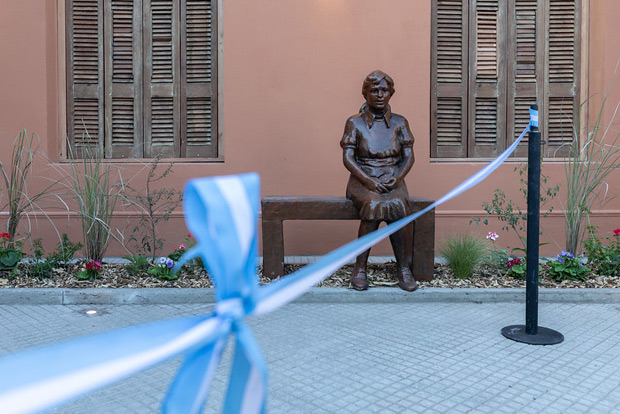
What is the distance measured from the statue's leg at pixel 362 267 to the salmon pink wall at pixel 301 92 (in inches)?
58.5

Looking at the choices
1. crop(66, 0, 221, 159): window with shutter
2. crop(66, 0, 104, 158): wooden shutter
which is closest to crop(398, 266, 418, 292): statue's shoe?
crop(66, 0, 221, 159): window with shutter

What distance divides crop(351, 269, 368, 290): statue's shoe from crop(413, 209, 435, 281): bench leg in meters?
0.59

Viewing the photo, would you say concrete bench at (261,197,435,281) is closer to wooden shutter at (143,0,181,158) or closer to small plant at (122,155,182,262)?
small plant at (122,155,182,262)

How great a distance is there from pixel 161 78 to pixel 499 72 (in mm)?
4408

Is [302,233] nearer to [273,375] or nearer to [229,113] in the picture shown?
[229,113]

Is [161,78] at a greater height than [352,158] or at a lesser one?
greater

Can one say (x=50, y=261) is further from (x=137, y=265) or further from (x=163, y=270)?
(x=163, y=270)

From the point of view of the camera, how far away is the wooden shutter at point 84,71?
24.3 ft

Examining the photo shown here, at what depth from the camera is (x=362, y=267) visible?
5.73m

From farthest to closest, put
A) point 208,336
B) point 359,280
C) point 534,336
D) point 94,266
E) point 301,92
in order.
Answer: point 301,92 → point 94,266 → point 359,280 → point 534,336 → point 208,336

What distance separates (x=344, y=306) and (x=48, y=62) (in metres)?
4.84

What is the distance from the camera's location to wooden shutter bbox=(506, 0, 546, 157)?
7.60 metres

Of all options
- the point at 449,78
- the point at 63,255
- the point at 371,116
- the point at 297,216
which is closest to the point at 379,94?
the point at 371,116

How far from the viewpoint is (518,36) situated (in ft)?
25.0
